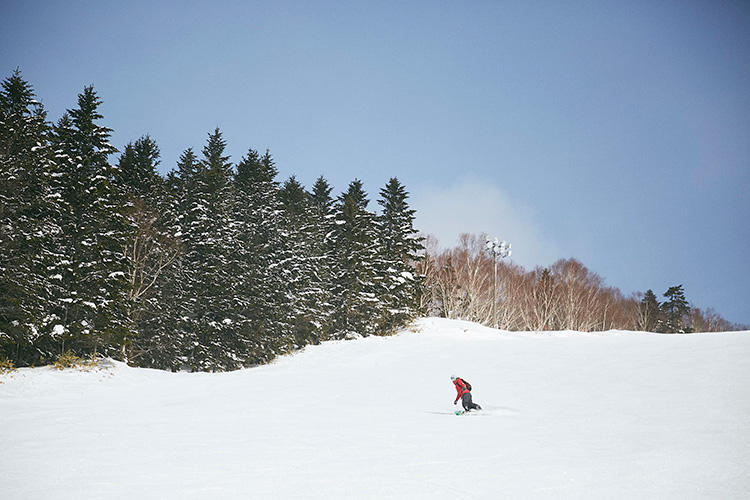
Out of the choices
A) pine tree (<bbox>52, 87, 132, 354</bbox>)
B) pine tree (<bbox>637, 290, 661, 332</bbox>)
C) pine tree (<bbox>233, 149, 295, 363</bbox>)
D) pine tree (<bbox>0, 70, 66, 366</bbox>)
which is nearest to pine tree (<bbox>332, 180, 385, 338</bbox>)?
pine tree (<bbox>233, 149, 295, 363</bbox>)

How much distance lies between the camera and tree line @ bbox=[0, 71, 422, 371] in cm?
2148

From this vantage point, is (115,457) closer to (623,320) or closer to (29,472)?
(29,472)

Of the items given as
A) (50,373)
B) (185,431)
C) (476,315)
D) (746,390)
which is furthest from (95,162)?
(476,315)

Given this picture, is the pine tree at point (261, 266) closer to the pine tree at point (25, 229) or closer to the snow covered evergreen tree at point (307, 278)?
the snow covered evergreen tree at point (307, 278)

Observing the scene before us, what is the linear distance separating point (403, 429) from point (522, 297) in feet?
220

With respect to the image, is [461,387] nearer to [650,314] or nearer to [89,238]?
[89,238]

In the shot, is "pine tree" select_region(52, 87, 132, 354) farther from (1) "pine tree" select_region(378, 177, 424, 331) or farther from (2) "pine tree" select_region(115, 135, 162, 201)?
(1) "pine tree" select_region(378, 177, 424, 331)

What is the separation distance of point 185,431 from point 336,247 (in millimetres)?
31991

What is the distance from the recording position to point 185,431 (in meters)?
12.8

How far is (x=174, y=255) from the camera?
104 ft

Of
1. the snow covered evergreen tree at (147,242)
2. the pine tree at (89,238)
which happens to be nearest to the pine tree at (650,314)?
the snow covered evergreen tree at (147,242)

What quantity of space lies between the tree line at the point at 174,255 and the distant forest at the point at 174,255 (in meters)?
0.09

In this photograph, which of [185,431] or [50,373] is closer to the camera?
[185,431]

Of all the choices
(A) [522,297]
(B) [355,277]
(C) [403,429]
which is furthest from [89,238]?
(A) [522,297]
